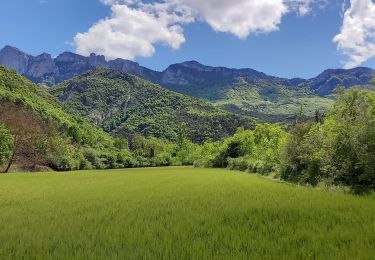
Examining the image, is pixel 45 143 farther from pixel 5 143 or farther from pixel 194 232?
pixel 194 232

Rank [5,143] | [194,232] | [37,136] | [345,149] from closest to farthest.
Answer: [194,232], [345,149], [5,143], [37,136]

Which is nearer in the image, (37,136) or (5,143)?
(5,143)

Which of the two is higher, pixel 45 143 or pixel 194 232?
pixel 194 232

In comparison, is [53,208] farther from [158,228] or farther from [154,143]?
[154,143]

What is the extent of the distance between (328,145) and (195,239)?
21.1 meters

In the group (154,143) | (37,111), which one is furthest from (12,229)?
(154,143)

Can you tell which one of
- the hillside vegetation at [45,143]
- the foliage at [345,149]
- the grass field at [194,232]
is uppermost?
the foliage at [345,149]

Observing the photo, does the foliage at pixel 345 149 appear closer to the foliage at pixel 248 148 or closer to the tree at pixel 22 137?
the foliage at pixel 248 148

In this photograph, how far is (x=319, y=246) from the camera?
9062 millimetres

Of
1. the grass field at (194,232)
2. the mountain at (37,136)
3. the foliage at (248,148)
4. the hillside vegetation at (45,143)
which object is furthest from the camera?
the mountain at (37,136)

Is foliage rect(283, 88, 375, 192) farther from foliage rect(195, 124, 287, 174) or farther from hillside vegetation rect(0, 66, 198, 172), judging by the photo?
hillside vegetation rect(0, 66, 198, 172)

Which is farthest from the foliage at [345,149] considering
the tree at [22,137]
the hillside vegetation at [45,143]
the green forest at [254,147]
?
the tree at [22,137]

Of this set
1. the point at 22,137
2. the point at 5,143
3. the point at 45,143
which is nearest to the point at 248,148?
the point at 45,143

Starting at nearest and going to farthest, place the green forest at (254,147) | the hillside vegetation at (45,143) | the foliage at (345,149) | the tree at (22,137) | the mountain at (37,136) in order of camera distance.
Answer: the foliage at (345,149) → the green forest at (254,147) → the tree at (22,137) → the hillside vegetation at (45,143) → the mountain at (37,136)
